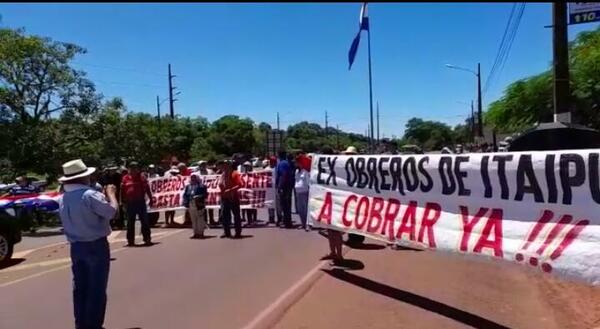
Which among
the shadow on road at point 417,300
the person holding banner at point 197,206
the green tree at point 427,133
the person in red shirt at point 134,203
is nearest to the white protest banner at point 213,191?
the person holding banner at point 197,206

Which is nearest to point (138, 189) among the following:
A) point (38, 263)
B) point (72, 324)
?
point (38, 263)

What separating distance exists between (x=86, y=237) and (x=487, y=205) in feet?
13.5

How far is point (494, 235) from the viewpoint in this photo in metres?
6.64

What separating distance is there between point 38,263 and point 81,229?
638 cm

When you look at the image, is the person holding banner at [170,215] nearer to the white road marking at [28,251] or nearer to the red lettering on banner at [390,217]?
the white road marking at [28,251]

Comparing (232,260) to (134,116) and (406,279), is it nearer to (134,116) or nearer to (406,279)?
(406,279)

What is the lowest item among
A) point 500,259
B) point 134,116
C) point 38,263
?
point 38,263

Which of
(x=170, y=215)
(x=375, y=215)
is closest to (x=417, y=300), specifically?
(x=375, y=215)

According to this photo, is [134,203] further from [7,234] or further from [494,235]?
[494,235]

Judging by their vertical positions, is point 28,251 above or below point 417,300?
below

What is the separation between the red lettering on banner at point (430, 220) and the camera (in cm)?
748

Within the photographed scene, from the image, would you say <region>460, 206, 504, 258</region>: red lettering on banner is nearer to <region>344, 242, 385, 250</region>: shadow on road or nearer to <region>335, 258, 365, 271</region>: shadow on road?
<region>335, 258, 365, 271</region>: shadow on road

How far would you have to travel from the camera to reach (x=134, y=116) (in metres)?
28.6

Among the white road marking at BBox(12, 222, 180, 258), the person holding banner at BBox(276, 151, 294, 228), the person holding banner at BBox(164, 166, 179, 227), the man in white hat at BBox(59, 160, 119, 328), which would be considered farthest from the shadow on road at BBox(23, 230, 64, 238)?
the man in white hat at BBox(59, 160, 119, 328)
